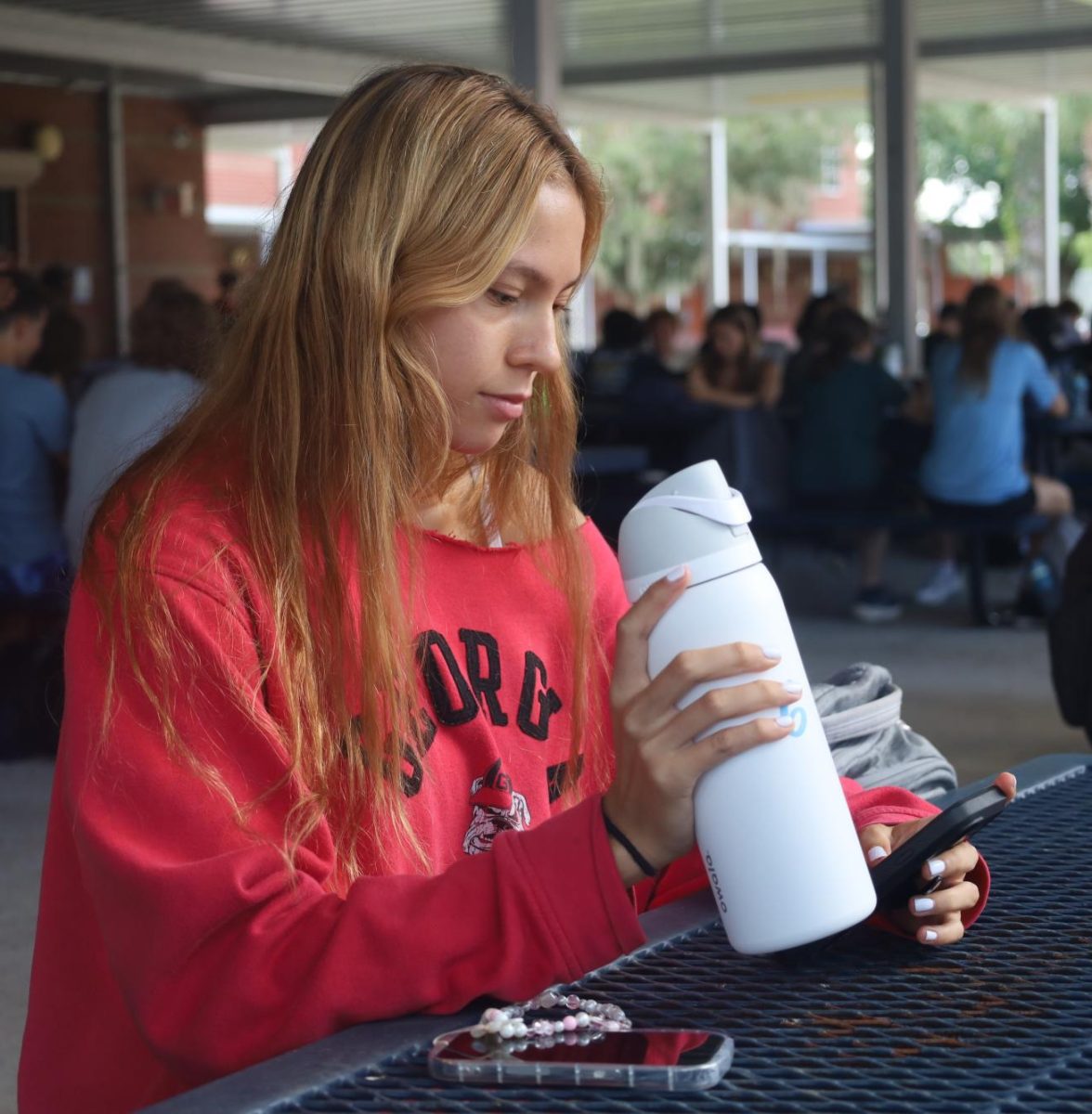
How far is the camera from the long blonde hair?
1.15 m

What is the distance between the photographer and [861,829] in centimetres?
124

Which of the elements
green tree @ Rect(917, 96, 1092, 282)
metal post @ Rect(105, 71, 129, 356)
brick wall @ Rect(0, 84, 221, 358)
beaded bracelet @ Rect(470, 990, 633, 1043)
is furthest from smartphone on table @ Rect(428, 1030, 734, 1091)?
green tree @ Rect(917, 96, 1092, 282)

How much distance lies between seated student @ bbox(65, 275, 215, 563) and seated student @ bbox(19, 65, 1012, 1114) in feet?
13.5

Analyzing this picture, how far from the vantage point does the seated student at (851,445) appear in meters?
8.05

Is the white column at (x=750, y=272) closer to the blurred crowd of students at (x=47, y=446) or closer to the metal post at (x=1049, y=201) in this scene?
the metal post at (x=1049, y=201)

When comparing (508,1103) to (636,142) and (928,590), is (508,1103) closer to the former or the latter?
(928,590)

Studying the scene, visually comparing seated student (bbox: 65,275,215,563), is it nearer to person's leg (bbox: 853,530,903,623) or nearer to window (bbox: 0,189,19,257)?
person's leg (bbox: 853,530,903,623)

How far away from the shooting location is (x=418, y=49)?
14.3 meters

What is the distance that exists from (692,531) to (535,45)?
6365 mm

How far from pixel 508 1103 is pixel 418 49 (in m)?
14.2

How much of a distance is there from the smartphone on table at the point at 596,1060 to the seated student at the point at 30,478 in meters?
4.93

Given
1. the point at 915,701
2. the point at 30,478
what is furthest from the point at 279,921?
the point at 915,701

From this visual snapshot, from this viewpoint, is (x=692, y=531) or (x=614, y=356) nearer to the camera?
(x=692, y=531)

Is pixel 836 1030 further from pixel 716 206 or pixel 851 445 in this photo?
pixel 716 206
